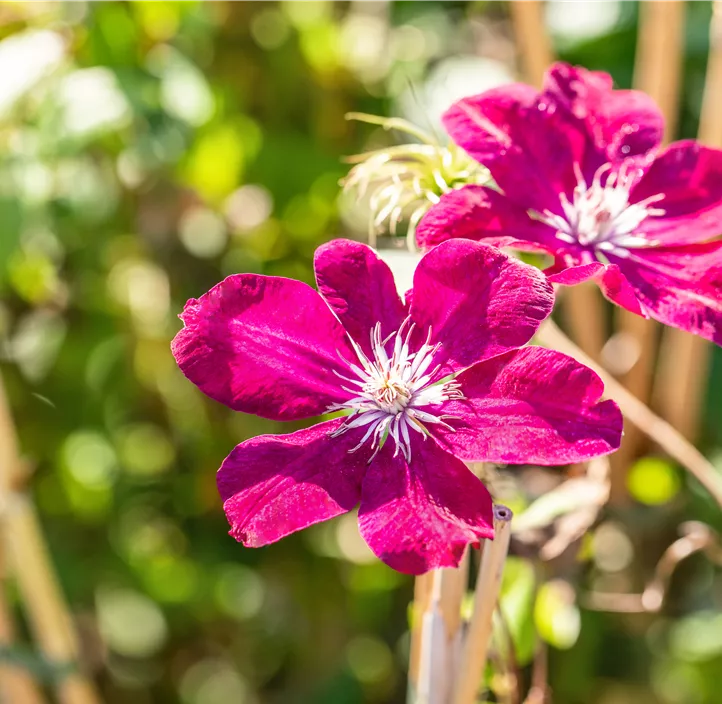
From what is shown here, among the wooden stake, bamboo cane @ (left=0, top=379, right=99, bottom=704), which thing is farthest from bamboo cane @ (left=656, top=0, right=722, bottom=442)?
bamboo cane @ (left=0, top=379, right=99, bottom=704)

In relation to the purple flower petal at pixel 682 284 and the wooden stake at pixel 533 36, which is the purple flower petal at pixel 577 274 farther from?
the wooden stake at pixel 533 36

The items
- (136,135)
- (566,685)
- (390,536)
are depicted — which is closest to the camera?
(390,536)

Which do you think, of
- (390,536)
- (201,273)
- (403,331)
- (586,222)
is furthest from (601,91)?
(201,273)

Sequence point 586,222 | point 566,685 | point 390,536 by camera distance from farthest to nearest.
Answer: point 566,685 → point 586,222 → point 390,536

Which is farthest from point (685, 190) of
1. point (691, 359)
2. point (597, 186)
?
point (691, 359)

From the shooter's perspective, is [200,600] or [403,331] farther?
[200,600]

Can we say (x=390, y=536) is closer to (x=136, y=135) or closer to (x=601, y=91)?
(x=601, y=91)
